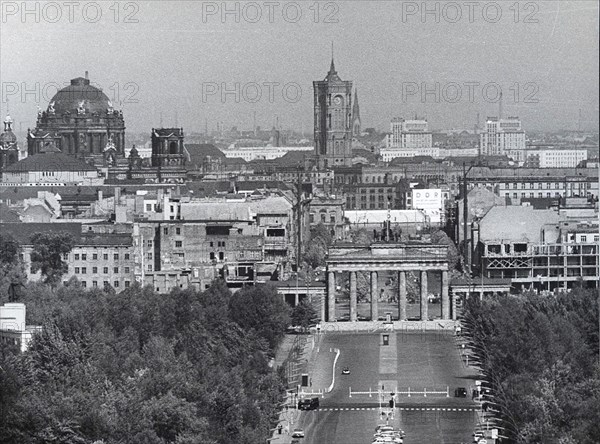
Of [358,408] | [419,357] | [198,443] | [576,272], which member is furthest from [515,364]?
[576,272]

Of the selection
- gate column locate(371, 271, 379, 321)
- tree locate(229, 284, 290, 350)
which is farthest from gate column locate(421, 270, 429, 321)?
tree locate(229, 284, 290, 350)

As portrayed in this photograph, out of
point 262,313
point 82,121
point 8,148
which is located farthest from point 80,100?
point 262,313

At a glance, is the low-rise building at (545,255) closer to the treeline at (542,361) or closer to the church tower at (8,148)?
the treeline at (542,361)

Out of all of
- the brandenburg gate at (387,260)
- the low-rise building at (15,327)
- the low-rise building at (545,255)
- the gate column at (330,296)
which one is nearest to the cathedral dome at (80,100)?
the low-rise building at (545,255)

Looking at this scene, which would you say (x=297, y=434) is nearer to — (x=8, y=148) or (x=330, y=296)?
(x=330, y=296)

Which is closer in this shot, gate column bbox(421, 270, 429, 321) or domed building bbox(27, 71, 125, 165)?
gate column bbox(421, 270, 429, 321)

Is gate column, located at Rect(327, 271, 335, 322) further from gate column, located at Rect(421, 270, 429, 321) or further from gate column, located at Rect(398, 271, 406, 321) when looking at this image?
gate column, located at Rect(421, 270, 429, 321)
